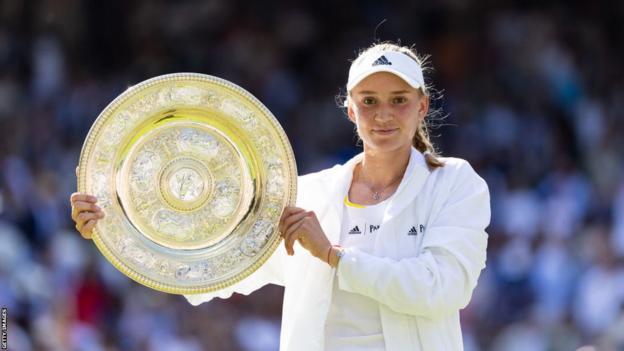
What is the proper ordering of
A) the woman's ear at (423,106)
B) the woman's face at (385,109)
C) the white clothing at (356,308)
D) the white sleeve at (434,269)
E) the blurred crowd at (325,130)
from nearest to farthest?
the white sleeve at (434,269), the white clothing at (356,308), the woman's face at (385,109), the woman's ear at (423,106), the blurred crowd at (325,130)

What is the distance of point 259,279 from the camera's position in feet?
14.8

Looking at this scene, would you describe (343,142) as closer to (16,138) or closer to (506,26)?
(506,26)

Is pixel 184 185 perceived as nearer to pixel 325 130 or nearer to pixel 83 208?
pixel 83 208

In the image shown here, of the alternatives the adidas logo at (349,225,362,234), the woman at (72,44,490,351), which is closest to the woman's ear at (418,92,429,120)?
the woman at (72,44,490,351)

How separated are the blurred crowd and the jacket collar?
2474 millimetres

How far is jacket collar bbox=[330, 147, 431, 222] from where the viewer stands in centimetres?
423

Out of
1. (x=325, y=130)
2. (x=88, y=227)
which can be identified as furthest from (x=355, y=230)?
(x=325, y=130)

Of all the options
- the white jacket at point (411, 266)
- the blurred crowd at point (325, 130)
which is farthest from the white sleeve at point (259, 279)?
the blurred crowd at point (325, 130)

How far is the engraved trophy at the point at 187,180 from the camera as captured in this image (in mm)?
4254

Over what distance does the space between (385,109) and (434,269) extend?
53cm

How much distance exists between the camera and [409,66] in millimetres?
4262

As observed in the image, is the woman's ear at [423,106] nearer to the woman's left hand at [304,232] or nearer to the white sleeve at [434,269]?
the white sleeve at [434,269]

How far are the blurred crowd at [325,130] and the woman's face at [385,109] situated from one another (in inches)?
102

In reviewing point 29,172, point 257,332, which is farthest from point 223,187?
point 29,172
